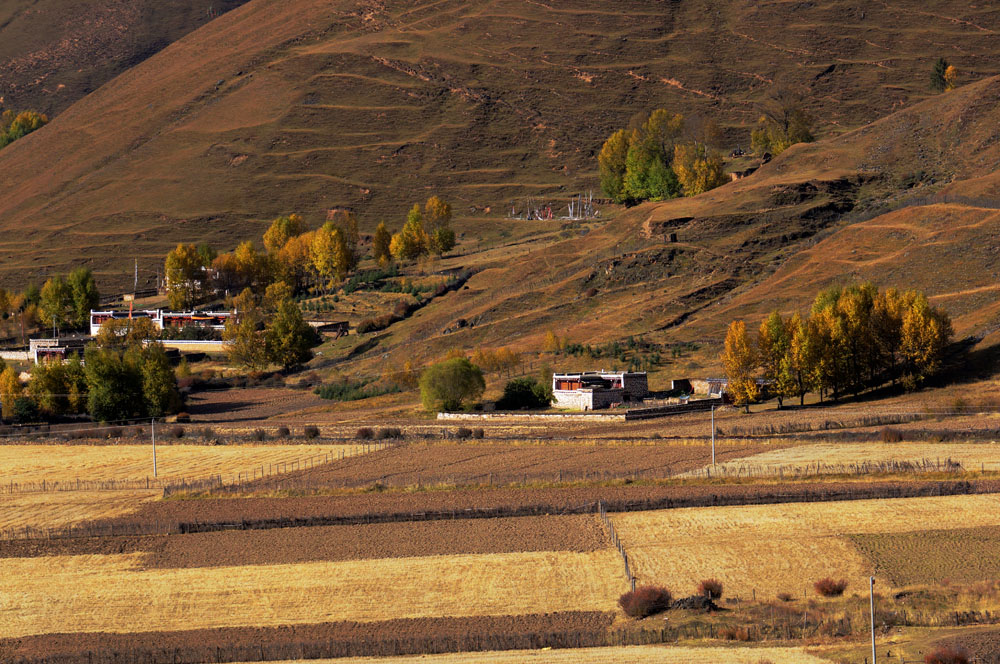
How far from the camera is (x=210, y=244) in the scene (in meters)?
165

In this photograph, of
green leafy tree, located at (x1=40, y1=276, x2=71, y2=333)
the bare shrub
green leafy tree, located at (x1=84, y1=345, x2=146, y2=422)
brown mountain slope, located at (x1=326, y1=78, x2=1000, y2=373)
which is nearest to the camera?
the bare shrub

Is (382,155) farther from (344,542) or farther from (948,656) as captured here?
(948,656)

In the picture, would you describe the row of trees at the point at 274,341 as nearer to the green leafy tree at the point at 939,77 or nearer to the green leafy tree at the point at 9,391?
the green leafy tree at the point at 9,391

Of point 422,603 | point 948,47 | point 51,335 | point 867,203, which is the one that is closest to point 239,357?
point 51,335

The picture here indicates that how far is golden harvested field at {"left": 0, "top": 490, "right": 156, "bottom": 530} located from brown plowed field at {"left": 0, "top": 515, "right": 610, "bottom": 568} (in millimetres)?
4499

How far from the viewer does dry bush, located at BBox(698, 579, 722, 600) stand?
3466cm

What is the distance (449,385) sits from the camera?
86.9 m

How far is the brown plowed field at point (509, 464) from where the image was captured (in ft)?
181

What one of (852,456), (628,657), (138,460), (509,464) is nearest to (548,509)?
(509,464)

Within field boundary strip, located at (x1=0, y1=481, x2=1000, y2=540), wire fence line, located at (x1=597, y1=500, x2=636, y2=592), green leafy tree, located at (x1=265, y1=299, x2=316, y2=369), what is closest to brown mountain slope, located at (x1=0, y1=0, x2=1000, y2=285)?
green leafy tree, located at (x1=265, y1=299, x2=316, y2=369)

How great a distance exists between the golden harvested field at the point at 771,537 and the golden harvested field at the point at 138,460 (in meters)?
25.8

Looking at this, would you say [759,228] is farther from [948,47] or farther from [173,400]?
[948,47]

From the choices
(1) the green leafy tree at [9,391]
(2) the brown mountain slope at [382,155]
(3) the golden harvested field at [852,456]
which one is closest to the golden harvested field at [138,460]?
(1) the green leafy tree at [9,391]

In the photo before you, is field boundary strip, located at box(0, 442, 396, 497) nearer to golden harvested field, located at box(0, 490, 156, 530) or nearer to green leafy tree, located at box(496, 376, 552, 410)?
golden harvested field, located at box(0, 490, 156, 530)
